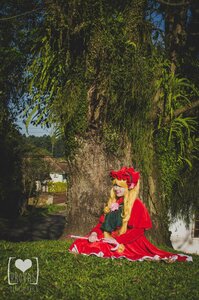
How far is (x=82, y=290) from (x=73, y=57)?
4.37m

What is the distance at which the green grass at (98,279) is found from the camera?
4.39m

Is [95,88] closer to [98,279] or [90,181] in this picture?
[90,181]

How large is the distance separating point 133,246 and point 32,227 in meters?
16.2

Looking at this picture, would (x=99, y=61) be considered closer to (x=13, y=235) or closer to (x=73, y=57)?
(x=73, y=57)

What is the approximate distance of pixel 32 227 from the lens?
71.1ft

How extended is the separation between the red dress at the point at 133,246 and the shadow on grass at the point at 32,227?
1157cm

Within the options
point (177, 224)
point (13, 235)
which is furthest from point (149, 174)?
point (13, 235)

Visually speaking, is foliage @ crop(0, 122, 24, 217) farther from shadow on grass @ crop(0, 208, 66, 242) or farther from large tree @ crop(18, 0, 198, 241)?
large tree @ crop(18, 0, 198, 241)

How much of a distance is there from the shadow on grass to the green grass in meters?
11.9

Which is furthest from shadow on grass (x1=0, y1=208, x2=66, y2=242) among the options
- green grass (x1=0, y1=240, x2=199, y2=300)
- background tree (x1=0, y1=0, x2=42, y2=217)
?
green grass (x1=0, y1=240, x2=199, y2=300)

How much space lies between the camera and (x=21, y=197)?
25.2 meters

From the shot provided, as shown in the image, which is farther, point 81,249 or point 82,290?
point 81,249

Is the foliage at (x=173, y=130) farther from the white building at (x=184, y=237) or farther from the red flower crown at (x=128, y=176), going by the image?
the white building at (x=184, y=237)

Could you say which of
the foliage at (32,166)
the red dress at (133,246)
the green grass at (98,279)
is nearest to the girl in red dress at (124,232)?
the red dress at (133,246)
